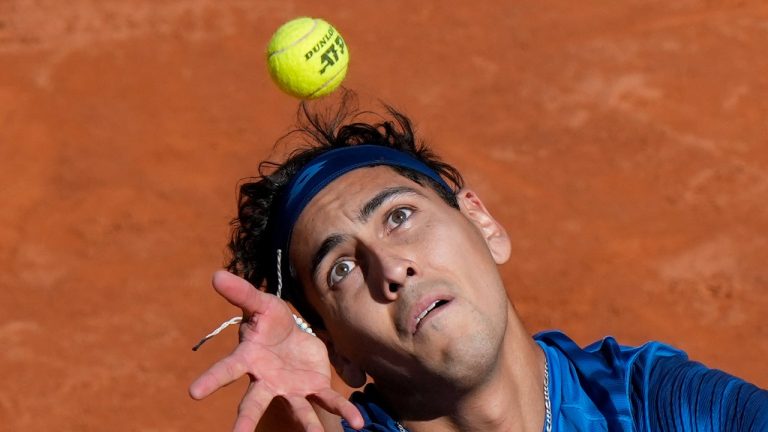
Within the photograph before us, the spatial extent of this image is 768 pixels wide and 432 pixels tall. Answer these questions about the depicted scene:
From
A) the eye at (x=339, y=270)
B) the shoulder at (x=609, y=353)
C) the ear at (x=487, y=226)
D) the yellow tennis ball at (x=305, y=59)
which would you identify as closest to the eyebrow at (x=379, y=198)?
the eye at (x=339, y=270)

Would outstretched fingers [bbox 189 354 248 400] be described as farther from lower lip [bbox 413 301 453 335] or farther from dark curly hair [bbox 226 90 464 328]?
dark curly hair [bbox 226 90 464 328]

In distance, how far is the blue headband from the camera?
4.08 m

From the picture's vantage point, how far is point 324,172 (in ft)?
13.6

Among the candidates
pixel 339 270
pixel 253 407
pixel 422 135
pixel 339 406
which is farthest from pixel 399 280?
pixel 422 135

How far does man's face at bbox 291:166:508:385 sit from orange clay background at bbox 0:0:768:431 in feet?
10.7

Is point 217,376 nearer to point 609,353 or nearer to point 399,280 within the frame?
point 399,280

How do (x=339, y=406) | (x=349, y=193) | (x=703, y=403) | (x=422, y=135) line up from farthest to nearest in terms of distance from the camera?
1. (x=422, y=135)
2. (x=349, y=193)
3. (x=703, y=403)
4. (x=339, y=406)

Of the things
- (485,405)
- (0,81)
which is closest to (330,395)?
(485,405)

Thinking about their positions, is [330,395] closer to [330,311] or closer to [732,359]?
[330,311]

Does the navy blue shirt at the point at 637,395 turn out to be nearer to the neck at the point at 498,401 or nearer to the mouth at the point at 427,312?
the neck at the point at 498,401

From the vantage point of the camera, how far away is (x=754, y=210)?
26.9ft

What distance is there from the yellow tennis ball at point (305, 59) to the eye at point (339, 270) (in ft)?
5.32

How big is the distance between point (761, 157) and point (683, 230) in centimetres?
95

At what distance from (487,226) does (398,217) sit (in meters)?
0.54
